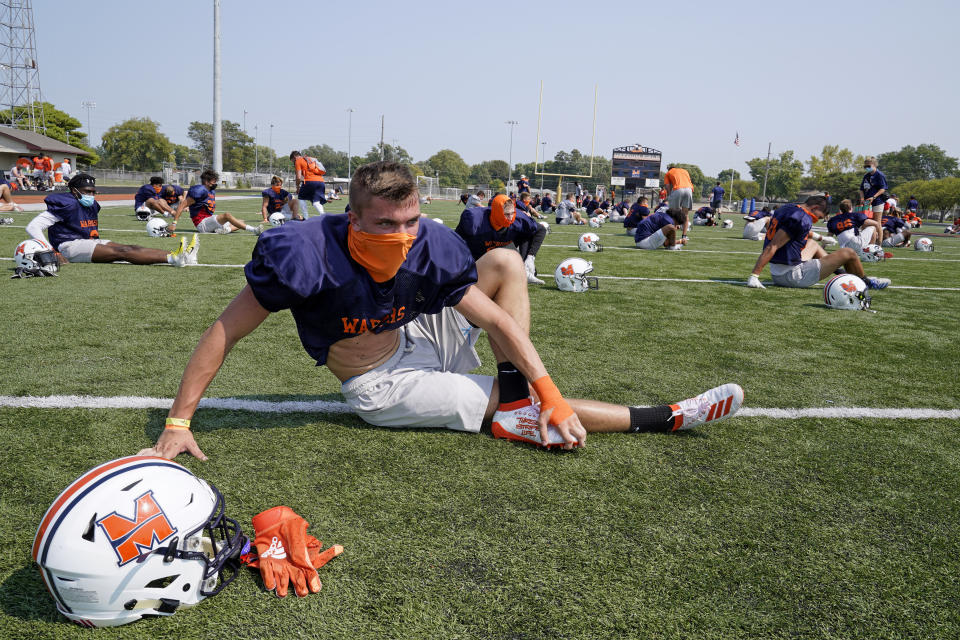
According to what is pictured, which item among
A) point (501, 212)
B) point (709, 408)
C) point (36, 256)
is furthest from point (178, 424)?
point (36, 256)

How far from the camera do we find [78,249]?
30.6 ft

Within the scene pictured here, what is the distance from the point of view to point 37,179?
3806 centimetres

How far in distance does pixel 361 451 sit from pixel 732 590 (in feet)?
6.09

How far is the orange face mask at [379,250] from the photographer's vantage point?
277 centimetres

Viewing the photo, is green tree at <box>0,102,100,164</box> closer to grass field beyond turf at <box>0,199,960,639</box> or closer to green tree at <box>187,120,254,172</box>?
green tree at <box>187,120,254,172</box>

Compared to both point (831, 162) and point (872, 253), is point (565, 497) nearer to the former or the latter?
point (872, 253)

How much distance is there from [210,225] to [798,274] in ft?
43.8

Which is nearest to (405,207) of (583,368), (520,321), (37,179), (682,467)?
(520,321)

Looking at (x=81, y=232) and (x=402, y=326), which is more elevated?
(x=81, y=232)

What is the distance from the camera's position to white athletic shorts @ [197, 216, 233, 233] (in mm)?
15602

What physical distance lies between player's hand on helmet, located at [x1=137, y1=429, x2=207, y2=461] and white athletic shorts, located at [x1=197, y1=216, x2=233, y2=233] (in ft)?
46.4

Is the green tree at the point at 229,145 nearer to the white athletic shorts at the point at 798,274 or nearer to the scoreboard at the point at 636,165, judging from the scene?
the scoreboard at the point at 636,165

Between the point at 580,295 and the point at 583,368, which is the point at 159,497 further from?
the point at 580,295

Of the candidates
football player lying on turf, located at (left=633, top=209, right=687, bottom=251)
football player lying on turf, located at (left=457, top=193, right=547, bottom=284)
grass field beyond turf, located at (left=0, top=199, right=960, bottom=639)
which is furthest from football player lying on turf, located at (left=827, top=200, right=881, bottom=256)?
football player lying on turf, located at (left=457, top=193, right=547, bottom=284)
